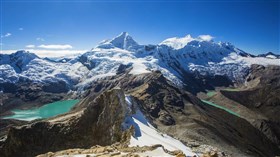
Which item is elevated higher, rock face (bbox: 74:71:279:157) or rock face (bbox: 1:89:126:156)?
rock face (bbox: 1:89:126:156)

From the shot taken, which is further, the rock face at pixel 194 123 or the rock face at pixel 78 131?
the rock face at pixel 194 123

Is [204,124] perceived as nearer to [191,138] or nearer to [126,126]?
[191,138]

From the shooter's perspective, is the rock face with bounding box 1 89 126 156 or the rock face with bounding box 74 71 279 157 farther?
the rock face with bounding box 74 71 279 157

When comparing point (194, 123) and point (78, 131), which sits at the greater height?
point (78, 131)

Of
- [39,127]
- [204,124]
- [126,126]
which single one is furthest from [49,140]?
[204,124]

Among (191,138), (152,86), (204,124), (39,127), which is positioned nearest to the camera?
(39,127)

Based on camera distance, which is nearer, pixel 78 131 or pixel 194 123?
→ pixel 78 131

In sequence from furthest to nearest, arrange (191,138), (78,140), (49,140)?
(191,138) < (49,140) < (78,140)

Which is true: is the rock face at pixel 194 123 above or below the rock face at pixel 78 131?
below
